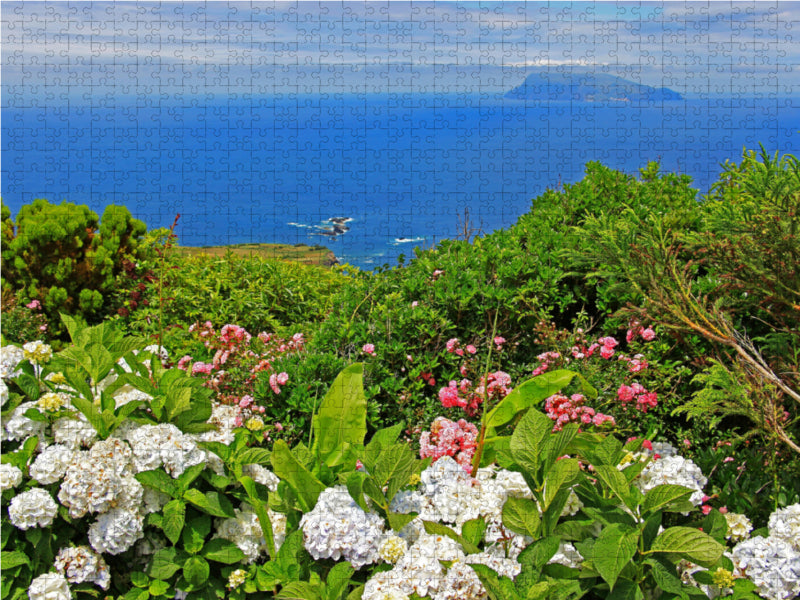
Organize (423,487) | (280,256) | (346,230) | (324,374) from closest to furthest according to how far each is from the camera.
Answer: (423,487), (324,374), (346,230), (280,256)

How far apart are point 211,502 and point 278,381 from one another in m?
1.43

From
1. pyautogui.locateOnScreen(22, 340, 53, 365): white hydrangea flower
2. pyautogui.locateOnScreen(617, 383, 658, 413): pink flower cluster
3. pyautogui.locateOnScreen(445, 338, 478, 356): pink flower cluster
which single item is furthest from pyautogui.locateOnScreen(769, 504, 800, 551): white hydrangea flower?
pyautogui.locateOnScreen(22, 340, 53, 365): white hydrangea flower

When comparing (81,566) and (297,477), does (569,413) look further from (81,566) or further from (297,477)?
(81,566)

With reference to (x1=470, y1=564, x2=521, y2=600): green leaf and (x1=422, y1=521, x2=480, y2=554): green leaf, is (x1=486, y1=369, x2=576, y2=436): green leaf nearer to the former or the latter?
(x1=422, y1=521, x2=480, y2=554): green leaf

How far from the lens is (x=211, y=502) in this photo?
2.75 m

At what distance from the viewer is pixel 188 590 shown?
2.73 metres

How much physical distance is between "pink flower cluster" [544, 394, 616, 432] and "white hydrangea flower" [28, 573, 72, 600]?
8.38 feet

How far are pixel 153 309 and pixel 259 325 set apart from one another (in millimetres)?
1112

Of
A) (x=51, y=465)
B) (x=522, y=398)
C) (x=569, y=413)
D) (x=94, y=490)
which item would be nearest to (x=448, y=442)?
(x=522, y=398)

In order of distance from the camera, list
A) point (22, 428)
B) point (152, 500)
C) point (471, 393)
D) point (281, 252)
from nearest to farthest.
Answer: point (152, 500), point (22, 428), point (471, 393), point (281, 252)

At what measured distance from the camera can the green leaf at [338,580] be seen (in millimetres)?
2484

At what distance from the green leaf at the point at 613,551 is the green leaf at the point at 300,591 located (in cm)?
→ 101

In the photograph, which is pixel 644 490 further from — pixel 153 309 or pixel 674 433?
pixel 153 309

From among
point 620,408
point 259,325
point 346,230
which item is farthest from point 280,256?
point 620,408
